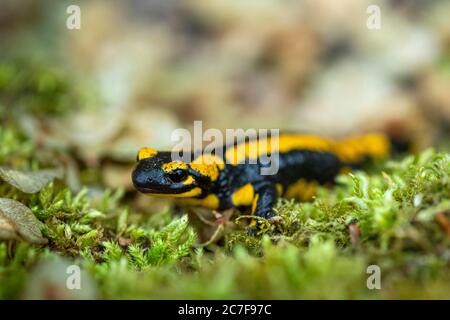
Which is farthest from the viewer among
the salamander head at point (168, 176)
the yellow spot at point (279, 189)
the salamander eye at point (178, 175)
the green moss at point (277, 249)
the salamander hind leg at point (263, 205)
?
the yellow spot at point (279, 189)

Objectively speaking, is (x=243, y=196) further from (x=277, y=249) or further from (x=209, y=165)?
(x=277, y=249)

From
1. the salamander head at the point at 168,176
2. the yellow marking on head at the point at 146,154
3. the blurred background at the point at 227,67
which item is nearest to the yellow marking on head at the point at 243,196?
the salamander head at the point at 168,176

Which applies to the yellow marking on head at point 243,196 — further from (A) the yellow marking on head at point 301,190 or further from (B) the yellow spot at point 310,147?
(A) the yellow marking on head at point 301,190

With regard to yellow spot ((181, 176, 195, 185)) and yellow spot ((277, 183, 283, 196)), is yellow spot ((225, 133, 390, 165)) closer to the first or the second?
yellow spot ((277, 183, 283, 196))

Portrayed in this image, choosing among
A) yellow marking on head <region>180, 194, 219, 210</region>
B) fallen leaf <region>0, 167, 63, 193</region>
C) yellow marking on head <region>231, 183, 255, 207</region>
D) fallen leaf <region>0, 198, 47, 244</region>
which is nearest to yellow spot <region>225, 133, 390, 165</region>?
yellow marking on head <region>231, 183, 255, 207</region>

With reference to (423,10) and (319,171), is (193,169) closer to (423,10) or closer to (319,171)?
(319,171)
